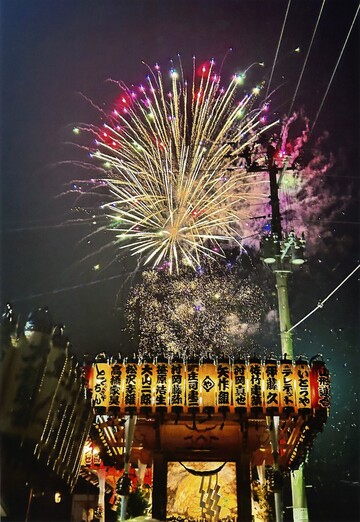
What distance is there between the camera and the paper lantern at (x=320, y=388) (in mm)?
11695

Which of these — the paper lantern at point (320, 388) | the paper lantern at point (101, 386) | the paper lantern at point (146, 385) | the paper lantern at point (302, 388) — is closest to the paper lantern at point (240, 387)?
the paper lantern at point (302, 388)

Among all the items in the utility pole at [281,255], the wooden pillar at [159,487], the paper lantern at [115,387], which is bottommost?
the wooden pillar at [159,487]

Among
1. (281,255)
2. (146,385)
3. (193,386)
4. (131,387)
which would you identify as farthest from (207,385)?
(281,255)

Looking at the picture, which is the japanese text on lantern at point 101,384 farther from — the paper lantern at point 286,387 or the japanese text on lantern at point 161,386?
the paper lantern at point 286,387

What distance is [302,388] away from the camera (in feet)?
38.9

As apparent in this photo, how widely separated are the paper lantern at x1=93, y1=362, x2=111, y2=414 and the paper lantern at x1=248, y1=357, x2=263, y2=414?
10.8 feet

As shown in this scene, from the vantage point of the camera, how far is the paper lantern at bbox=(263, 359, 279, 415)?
11767mm

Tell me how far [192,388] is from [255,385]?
1.46m

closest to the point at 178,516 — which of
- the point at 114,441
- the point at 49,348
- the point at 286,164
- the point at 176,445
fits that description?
the point at 176,445

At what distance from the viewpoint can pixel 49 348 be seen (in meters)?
7.51

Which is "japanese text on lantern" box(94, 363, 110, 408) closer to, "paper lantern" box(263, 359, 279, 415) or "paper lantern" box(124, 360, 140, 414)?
"paper lantern" box(124, 360, 140, 414)

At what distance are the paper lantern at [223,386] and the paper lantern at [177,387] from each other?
2.65 ft

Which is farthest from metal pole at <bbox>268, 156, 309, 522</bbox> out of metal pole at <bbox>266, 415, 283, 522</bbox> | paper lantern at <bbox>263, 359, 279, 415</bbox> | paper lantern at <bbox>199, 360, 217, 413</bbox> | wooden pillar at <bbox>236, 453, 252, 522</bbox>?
paper lantern at <bbox>199, 360, 217, 413</bbox>

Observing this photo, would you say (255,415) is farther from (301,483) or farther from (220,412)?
(301,483)
